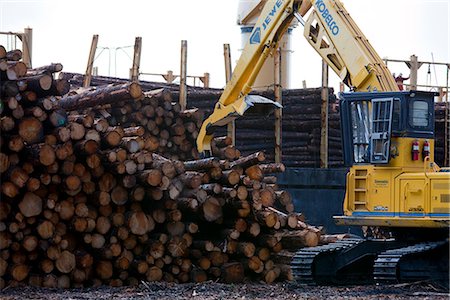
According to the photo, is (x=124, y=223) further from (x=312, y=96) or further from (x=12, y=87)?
(x=312, y=96)

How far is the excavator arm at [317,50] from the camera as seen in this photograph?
47.7 ft

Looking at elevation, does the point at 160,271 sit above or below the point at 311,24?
below

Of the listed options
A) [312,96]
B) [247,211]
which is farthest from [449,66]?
[247,211]

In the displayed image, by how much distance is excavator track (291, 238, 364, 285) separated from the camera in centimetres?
1341

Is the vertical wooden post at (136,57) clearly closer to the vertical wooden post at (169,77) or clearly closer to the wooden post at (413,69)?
the vertical wooden post at (169,77)

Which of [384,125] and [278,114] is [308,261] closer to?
[384,125]

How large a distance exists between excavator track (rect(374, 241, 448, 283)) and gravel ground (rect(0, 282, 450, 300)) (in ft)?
0.41

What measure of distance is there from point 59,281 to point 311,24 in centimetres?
554

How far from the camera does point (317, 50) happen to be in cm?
1568

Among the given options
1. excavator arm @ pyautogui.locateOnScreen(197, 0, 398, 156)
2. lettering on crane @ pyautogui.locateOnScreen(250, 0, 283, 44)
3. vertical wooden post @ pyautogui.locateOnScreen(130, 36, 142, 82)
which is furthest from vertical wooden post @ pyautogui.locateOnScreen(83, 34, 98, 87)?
lettering on crane @ pyautogui.locateOnScreen(250, 0, 283, 44)

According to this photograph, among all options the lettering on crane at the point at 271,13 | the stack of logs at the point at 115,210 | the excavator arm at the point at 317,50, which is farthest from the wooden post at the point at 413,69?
the stack of logs at the point at 115,210

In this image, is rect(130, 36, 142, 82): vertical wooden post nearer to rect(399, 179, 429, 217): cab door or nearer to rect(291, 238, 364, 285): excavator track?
rect(291, 238, 364, 285): excavator track

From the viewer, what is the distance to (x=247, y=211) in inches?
572

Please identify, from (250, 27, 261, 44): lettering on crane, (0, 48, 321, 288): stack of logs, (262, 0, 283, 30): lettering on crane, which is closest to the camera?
(0, 48, 321, 288): stack of logs
